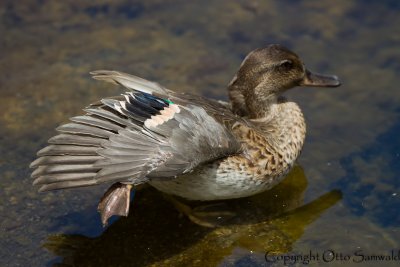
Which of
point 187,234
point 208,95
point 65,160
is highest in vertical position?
point 65,160

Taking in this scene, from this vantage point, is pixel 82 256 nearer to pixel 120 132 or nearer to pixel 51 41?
pixel 120 132

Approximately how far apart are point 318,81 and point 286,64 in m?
0.40

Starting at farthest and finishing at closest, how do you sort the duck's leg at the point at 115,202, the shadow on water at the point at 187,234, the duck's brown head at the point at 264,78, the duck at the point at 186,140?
1. the duck's brown head at the point at 264,78
2. the shadow on water at the point at 187,234
3. the duck at the point at 186,140
4. the duck's leg at the point at 115,202

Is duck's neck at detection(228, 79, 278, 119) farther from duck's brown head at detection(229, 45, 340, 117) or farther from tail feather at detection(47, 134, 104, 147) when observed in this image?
tail feather at detection(47, 134, 104, 147)

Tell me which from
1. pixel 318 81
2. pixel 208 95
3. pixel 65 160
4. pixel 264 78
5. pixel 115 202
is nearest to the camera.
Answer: pixel 115 202

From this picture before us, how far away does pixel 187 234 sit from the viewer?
17.1ft

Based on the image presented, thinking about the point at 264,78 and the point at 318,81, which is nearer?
the point at 264,78

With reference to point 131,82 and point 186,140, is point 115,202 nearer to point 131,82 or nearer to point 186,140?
point 186,140

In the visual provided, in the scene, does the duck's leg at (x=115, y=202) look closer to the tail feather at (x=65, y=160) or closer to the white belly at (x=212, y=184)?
the tail feather at (x=65, y=160)

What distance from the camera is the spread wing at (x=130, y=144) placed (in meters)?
4.46

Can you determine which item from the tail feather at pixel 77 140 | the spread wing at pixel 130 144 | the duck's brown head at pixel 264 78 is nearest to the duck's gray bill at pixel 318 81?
the duck's brown head at pixel 264 78

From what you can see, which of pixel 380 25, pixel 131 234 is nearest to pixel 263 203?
pixel 131 234

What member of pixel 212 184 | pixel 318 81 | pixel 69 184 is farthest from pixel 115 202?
pixel 318 81

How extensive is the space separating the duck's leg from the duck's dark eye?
1834mm
